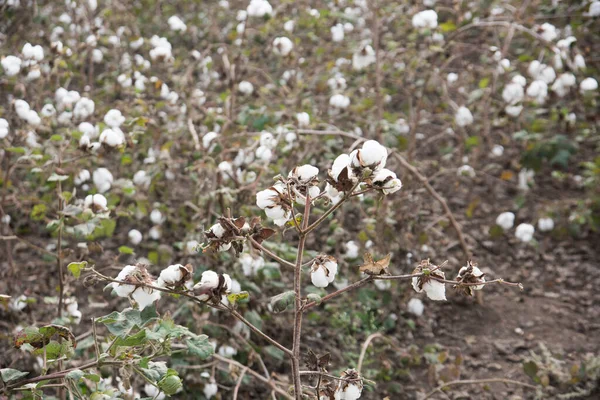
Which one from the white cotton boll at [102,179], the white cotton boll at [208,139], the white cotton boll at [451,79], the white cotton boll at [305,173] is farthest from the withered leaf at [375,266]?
the white cotton boll at [451,79]

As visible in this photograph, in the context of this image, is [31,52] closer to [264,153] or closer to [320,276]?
[264,153]

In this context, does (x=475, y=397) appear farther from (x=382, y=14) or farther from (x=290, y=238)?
(x=382, y=14)

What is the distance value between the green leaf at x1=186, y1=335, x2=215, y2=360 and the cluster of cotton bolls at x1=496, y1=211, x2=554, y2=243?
209cm

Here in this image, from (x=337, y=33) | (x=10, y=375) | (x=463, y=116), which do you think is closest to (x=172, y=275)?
(x=10, y=375)

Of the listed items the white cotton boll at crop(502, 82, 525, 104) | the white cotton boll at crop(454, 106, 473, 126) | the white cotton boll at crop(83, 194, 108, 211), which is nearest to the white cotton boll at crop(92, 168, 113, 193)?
the white cotton boll at crop(83, 194, 108, 211)

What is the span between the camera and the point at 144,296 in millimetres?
1370

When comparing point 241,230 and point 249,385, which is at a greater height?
point 241,230

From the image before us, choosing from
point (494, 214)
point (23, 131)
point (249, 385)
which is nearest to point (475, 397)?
point (249, 385)

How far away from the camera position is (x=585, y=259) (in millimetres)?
3299

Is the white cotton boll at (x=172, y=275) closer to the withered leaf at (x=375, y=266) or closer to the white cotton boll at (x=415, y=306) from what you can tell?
the withered leaf at (x=375, y=266)

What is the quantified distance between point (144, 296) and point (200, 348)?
0.61 ft

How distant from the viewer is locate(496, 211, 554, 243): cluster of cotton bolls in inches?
Answer: 125

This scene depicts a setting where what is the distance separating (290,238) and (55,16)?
2.47 metres

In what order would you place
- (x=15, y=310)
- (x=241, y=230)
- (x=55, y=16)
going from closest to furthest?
(x=241, y=230), (x=15, y=310), (x=55, y=16)
